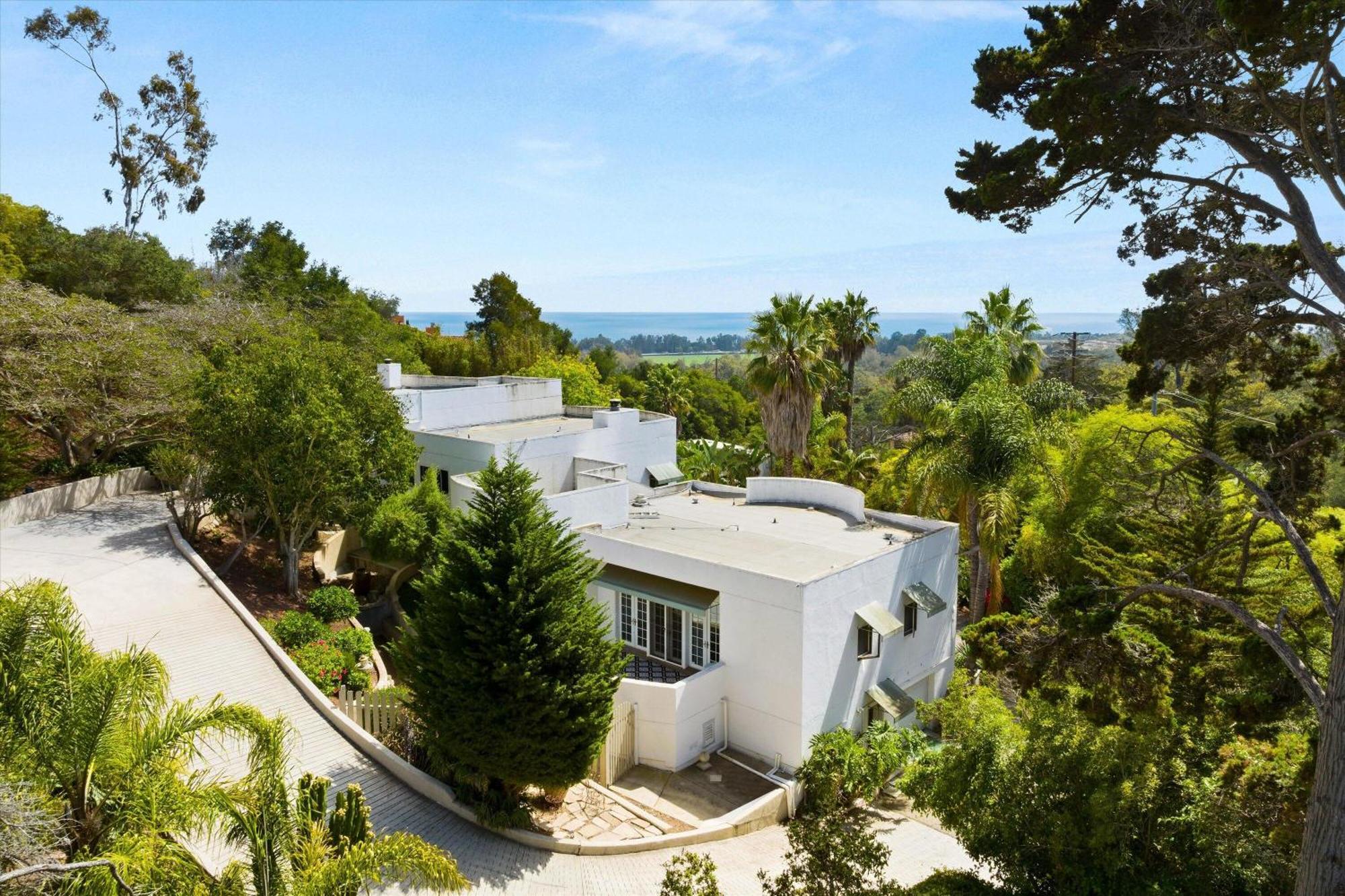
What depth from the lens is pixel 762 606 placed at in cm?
1780

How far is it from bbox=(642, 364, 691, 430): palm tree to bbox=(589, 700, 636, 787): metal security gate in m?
32.9

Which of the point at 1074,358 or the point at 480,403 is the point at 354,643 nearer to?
the point at 480,403

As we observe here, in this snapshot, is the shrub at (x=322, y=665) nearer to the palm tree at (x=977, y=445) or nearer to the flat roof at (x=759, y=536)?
the flat roof at (x=759, y=536)

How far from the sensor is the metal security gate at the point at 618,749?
16.8 m

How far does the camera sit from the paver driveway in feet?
44.1

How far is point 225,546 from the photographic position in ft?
80.7

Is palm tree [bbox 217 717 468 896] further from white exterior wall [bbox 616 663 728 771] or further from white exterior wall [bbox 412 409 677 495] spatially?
white exterior wall [bbox 412 409 677 495]

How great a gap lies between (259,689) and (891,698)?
14.0m

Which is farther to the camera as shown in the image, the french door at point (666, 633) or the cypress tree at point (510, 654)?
the french door at point (666, 633)

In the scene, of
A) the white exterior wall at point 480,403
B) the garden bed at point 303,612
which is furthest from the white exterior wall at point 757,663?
the white exterior wall at point 480,403

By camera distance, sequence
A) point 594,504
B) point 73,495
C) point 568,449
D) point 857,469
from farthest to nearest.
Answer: point 857,469
point 568,449
point 73,495
point 594,504

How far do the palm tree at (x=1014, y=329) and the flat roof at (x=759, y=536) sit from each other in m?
10.2

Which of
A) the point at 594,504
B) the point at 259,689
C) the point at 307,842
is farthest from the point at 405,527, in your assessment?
the point at 307,842

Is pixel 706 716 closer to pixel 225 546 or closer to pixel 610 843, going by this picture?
pixel 610 843
